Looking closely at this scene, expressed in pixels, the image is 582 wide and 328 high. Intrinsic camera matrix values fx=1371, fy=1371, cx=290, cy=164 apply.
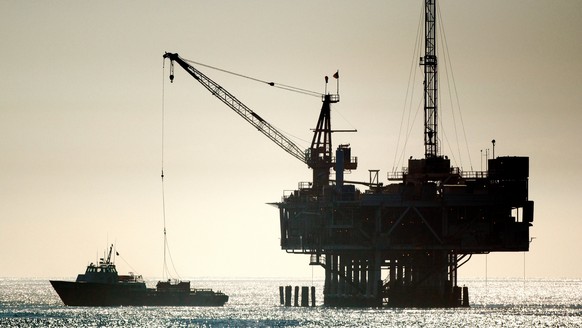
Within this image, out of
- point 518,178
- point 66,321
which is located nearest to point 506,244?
point 518,178

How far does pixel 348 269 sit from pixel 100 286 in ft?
107

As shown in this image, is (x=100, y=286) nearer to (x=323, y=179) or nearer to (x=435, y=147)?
(x=323, y=179)

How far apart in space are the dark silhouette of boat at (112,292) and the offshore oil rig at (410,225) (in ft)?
83.6

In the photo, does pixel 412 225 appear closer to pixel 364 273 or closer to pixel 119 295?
pixel 364 273

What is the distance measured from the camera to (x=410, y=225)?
519ft

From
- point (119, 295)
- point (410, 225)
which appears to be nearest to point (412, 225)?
point (410, 225)

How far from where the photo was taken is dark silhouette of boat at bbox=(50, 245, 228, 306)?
570 feet

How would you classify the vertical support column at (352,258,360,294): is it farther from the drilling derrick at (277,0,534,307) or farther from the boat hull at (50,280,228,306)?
the boat hull at (50,280,228,306)

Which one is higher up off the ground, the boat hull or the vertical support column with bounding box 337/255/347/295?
the vertical support column with bounding box 337/255/347/295

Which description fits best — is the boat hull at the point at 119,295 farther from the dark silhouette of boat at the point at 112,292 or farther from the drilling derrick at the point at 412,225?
the drilling derrick at the point at 412,225

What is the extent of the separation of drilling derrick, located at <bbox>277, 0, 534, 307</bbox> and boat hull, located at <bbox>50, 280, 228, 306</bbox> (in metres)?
25.7

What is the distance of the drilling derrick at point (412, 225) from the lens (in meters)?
155

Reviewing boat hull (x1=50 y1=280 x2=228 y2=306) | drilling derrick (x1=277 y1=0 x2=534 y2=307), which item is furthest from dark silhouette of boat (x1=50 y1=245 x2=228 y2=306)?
drilling derrick (x1=277 y1=0 x2=534 y2=307)

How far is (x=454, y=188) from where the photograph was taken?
157 m
